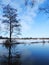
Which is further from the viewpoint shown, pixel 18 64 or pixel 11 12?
pixel 11 12

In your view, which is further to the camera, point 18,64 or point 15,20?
point 15,20

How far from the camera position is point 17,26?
2998 cm

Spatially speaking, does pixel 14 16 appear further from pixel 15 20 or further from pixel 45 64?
pixel 45 64

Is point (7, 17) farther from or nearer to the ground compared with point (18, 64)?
farther from the ground

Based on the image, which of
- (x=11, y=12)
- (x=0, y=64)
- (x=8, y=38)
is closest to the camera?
(x=0, y=64)

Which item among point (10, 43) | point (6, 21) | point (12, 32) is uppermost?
point (6, 21)

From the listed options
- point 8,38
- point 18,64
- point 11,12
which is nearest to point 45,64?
point 18,64

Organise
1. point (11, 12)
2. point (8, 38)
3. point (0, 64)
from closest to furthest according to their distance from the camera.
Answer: point (0, 64) → point (11, 12) → point (8, 38)

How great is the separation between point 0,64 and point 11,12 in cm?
2047

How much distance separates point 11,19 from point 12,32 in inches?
95.9

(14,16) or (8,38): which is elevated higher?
(14,16)

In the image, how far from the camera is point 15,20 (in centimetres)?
2953

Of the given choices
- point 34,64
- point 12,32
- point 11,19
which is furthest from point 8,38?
point 34,64

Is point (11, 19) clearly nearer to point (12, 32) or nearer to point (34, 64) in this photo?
point (12, 32)
